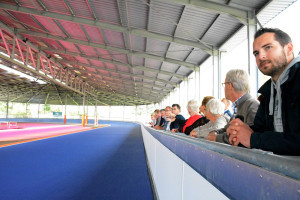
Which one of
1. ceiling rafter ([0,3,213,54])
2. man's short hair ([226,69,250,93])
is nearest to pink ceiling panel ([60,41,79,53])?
ceiling rafter ([0,3,213,54])

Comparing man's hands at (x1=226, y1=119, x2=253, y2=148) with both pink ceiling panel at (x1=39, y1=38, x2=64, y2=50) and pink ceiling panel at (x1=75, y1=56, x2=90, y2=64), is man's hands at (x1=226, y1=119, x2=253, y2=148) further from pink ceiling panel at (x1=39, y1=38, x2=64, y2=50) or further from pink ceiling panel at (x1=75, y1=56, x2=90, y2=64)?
pink ceiling panel at (x1=75, y1=56, x2=90, y2=64)

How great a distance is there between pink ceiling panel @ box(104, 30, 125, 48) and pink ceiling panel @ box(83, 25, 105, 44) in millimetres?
396

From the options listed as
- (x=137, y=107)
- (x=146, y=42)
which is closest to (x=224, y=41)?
(x=146, y=42)

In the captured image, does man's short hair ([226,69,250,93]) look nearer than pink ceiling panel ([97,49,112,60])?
Yes

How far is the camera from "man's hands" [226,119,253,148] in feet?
4.47

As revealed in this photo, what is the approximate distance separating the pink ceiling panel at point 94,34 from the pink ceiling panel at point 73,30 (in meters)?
0.39

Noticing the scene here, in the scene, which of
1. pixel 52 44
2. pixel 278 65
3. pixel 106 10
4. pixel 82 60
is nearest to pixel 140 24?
pixel 106 10

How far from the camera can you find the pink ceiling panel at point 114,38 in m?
9.82

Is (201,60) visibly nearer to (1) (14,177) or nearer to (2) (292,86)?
(1) (14,177)

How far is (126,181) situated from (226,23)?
18.7 feet

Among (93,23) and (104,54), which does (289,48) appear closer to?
(93,23)

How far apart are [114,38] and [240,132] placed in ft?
32.1

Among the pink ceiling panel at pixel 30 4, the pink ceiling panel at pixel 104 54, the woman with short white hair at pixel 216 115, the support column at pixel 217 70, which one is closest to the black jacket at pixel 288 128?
the woman with short white hair at pixel 216 115

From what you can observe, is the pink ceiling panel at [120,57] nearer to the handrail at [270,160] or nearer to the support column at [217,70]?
the support column at [217,70]
